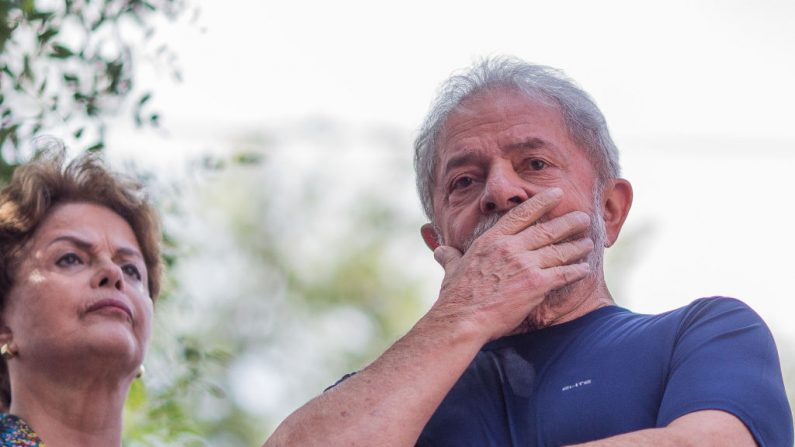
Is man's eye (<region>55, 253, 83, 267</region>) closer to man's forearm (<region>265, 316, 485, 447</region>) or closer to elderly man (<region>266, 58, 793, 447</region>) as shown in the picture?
elderly man (<region>266, 58, 793, 447</region>)

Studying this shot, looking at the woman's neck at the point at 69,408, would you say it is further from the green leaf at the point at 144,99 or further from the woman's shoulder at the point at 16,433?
the green leaf at the point at 144,99

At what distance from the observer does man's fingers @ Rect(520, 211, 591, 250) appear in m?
3.03

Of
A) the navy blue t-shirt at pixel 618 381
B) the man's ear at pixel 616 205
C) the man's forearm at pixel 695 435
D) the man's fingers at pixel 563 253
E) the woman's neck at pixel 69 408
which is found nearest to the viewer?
the man's forearm at pixel 695 435

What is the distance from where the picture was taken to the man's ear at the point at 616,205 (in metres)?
3.40

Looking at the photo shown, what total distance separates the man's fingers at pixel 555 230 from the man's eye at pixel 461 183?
28 centimetres

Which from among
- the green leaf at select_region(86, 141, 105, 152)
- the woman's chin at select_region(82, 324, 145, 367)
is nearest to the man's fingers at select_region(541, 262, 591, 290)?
the woman's chin at select_region(82, 324, 145, 367)

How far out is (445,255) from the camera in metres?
3.20

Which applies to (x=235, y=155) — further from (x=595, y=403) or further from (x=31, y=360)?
(x=595, y=403)

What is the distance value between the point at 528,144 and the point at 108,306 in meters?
1.60

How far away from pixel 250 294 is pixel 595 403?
16.0 metres

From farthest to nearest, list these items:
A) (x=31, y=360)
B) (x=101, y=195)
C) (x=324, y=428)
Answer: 1. (x=101, y=195)
2. (x=31, y=360)
3. (x=324, y=428)

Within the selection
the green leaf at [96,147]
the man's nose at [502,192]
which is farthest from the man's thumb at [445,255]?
the green leaf at [96,147]

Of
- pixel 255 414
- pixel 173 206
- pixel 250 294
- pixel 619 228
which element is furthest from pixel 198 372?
pixel 250 294

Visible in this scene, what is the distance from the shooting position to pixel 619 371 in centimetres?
283
